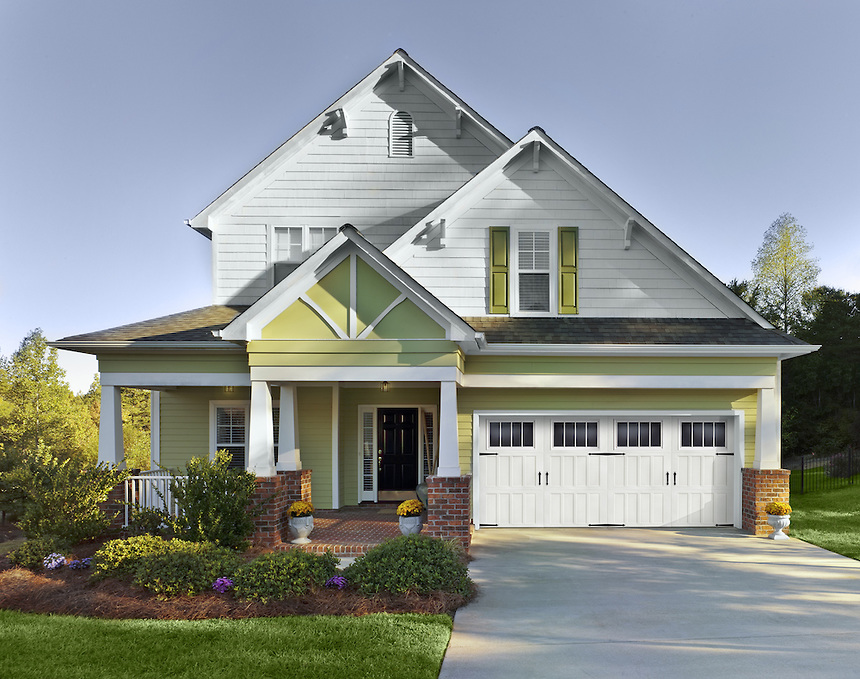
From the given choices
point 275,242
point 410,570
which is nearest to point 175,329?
point 275,242

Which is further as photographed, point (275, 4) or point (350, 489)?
point (275, 4)

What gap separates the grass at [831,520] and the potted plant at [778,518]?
45cm

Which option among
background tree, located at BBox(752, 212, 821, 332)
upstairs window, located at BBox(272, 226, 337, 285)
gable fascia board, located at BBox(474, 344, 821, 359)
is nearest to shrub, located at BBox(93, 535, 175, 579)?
gable fascia board, located at BBox(474, 344, 821, 359)

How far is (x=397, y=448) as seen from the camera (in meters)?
14.8

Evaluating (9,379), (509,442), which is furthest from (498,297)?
(9,379)

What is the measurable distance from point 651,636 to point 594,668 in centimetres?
115

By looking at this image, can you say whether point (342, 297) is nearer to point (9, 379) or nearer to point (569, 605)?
point (569, 605)

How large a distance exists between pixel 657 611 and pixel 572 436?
536cm

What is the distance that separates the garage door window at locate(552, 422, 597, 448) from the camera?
12570 millimetres

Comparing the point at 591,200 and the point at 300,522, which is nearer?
the point at 300,522

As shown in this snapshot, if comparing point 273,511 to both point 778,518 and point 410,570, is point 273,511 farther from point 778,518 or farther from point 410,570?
point 778,518

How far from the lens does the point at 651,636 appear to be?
658 cm

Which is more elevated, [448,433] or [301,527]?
[448,433]

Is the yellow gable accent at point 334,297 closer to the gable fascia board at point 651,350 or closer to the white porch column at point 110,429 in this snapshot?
the gable fascia board at point 651,350
